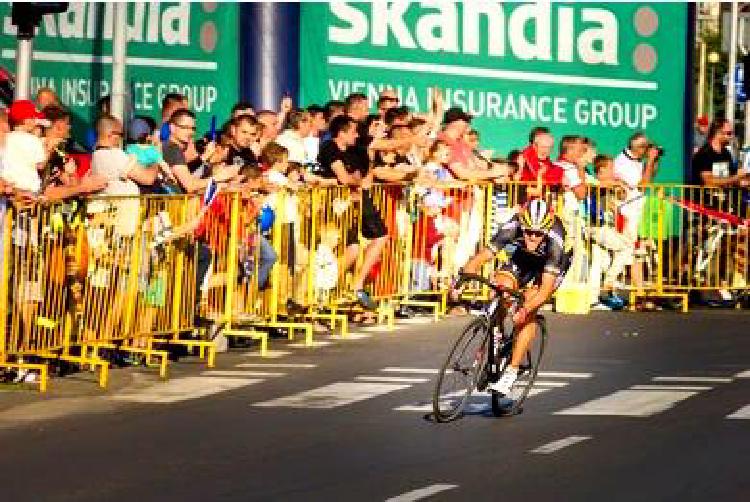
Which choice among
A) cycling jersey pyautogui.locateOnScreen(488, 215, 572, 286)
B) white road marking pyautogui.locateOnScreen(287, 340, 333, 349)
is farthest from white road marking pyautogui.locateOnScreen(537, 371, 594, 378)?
white road marking pyautogui.locateOnScreen(287, 340, 333, 349)

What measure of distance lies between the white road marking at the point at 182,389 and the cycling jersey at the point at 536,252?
7.77 feet

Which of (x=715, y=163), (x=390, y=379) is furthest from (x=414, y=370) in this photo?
(x=715, y=163)

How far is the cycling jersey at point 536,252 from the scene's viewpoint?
678 inches

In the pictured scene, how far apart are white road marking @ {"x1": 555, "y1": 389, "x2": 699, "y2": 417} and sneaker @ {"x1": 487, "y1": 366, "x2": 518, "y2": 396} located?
14.6 inches

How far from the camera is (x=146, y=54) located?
27141 millimetres

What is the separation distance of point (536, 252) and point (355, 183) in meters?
6.35

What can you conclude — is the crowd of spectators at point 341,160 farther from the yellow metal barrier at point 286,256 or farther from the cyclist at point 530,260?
the cyclist at point 530,260

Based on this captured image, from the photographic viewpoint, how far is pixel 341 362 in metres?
20.2

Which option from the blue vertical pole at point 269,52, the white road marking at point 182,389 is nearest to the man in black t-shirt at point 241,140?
the white road marking at point 182,389

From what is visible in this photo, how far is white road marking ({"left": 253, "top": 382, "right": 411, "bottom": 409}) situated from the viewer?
17.2 m

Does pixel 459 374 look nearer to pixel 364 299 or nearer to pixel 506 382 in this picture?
pixel 506 382

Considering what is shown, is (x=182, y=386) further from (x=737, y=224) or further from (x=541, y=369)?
(x=737, y=224)

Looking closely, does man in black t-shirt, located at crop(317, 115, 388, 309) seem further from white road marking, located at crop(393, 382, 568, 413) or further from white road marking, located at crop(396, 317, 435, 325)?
white road marking, located at crop(393, 382, 568, 413)

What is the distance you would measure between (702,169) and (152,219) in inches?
416
